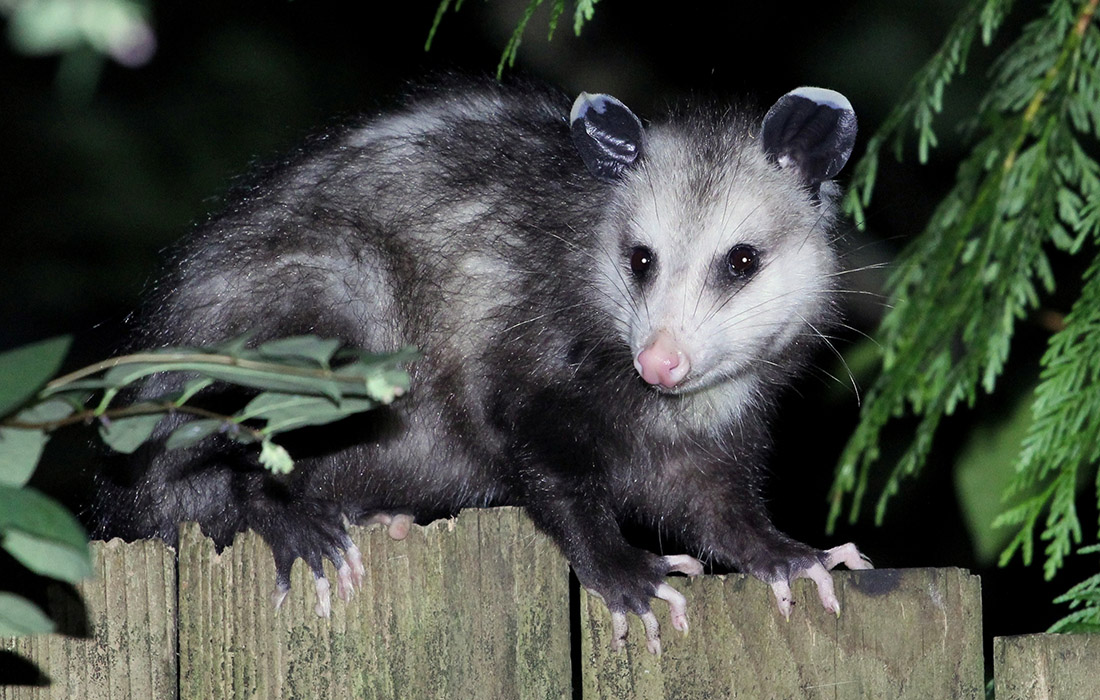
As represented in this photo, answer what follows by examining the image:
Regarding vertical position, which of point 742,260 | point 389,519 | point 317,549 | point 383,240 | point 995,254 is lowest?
point 389,519

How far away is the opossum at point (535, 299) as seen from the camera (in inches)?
109

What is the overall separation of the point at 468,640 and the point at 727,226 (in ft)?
4.65

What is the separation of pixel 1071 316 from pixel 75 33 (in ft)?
3.45

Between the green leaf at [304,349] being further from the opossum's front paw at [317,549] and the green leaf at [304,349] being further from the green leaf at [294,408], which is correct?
the opossum's front paw at [317,549]

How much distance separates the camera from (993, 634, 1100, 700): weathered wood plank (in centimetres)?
168

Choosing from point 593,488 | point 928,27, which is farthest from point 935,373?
point 928,27

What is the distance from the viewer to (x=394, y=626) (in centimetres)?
172

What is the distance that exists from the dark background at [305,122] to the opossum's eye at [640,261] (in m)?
1.28

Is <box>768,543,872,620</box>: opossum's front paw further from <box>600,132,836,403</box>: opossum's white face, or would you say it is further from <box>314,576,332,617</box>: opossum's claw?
<box>314,576,332,617</box>: opossum's claw

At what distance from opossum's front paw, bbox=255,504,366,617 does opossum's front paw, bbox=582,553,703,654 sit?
35 centimetres

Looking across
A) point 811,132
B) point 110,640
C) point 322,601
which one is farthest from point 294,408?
point 811,132

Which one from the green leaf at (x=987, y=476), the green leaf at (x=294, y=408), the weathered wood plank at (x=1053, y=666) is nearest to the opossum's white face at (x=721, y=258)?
the green leaf at (x=987, y=476)

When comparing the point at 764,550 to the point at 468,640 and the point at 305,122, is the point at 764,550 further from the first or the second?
the point at 305,122

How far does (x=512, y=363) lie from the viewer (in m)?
2.87
